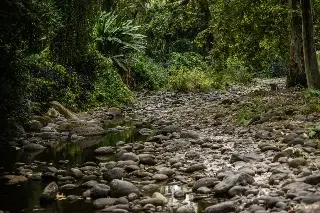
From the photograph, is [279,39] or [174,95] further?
[174,95]

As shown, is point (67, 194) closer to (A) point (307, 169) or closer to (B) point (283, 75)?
(A) point (307, 169)

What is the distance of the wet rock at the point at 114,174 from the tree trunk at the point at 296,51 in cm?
785

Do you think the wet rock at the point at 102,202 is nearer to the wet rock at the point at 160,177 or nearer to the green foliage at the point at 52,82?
the wet rock at the point at 160,177

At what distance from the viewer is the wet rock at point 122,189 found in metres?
5.33

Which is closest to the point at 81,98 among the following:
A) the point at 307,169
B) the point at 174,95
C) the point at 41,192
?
the point at 174,95

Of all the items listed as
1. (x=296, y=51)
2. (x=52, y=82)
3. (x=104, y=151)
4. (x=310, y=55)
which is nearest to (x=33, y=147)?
(x=104, y=151)

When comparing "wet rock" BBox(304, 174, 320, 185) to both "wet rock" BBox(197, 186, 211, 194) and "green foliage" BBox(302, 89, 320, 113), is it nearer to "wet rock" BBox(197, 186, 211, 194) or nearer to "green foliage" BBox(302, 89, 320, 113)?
"wet rock" BBox(197, 186, 211, 194)

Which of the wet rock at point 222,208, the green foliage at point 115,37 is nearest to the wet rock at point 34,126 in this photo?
the wet rock at point 222,208

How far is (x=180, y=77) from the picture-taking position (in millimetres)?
21109

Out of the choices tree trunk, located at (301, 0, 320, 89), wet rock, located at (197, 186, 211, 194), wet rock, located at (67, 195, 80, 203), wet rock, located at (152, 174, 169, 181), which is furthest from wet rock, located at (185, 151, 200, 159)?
tree trunk, located at (301, 0, 320, 89)

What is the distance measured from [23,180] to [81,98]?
8.48 meters

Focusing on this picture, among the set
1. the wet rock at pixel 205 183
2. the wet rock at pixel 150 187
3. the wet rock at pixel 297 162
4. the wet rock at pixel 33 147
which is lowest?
the wet rock at pixel 33 147

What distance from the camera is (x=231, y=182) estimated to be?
5.21m

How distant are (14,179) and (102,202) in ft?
6.08
